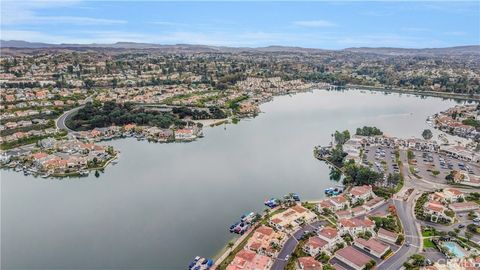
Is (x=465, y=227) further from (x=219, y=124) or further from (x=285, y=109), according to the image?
(x=285, y=109)

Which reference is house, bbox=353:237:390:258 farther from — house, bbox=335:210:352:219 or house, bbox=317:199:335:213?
house, bbox=317:199:335:213

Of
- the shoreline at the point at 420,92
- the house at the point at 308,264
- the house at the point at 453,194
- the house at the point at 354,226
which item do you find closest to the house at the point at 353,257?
the house at the point at 308,264

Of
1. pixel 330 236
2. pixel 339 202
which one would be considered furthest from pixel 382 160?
pixel 330 236

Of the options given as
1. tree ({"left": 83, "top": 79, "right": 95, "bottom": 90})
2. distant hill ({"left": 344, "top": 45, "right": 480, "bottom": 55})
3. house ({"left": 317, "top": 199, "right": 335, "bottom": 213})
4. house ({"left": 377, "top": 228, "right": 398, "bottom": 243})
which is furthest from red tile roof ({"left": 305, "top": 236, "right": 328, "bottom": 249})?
distant hill ({"left": 344, "top": 45, "right": 480, "bottom": 55})

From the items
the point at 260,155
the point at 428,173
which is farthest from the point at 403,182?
the point at 260,155

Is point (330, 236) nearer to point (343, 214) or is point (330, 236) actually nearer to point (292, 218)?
point (292, 218)

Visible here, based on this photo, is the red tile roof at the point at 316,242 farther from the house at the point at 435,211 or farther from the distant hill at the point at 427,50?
the distant hill at the point at 427,50

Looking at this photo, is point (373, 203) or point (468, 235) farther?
point (373, 203)
